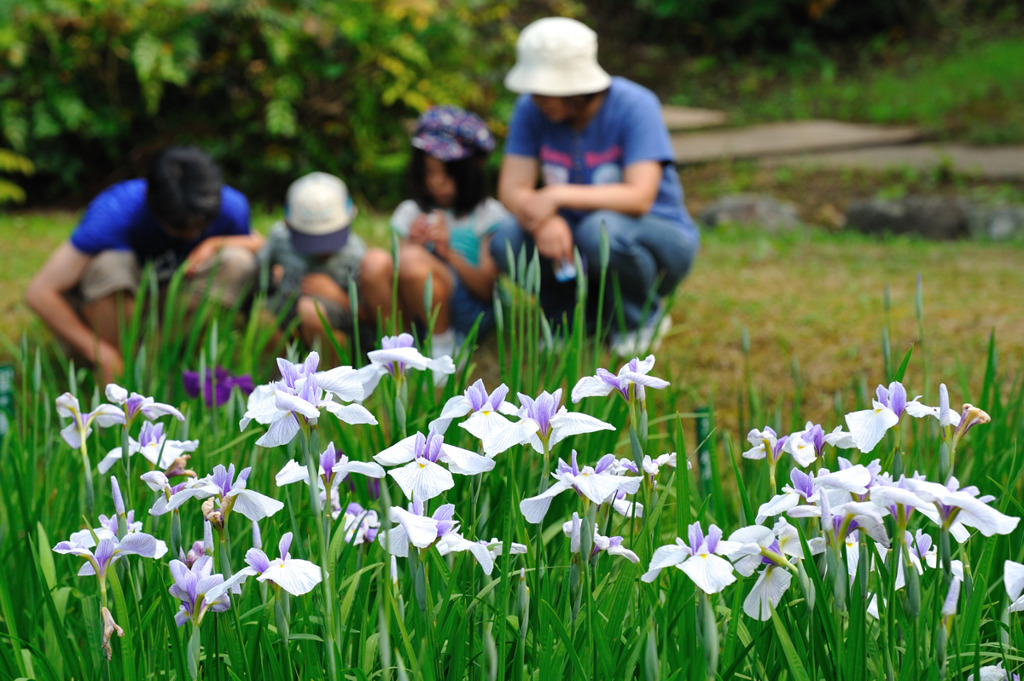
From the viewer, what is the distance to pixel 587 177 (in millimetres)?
3367

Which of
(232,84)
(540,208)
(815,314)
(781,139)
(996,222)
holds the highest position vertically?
(232,84)

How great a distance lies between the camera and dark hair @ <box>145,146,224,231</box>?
3.00m

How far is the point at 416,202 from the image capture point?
11.7 ft

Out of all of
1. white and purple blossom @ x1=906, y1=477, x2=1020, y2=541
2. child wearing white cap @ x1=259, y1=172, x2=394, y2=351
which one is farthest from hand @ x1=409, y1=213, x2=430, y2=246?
white and purple blossom @ x1=906, y1=477, x2=1020, y2=541

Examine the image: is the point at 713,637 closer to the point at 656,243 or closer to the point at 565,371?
the point at 565,371

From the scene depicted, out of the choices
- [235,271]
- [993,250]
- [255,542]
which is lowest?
[993,250]

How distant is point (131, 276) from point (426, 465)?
2.62 meters

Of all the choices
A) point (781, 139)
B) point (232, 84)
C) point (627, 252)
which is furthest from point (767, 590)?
point (781, 139)

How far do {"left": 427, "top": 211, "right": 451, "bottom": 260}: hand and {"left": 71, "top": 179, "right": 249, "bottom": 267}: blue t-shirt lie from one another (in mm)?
754

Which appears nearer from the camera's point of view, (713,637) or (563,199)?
(713,637)

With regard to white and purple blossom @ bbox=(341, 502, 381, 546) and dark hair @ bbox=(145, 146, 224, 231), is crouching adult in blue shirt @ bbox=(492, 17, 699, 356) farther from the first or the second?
white and purple blossom @ bbox=(341, 502, 381, 546)

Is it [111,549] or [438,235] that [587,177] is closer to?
[438,235]

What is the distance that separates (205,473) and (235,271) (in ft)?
6.08

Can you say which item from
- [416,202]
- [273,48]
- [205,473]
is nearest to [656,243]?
[416,202]
